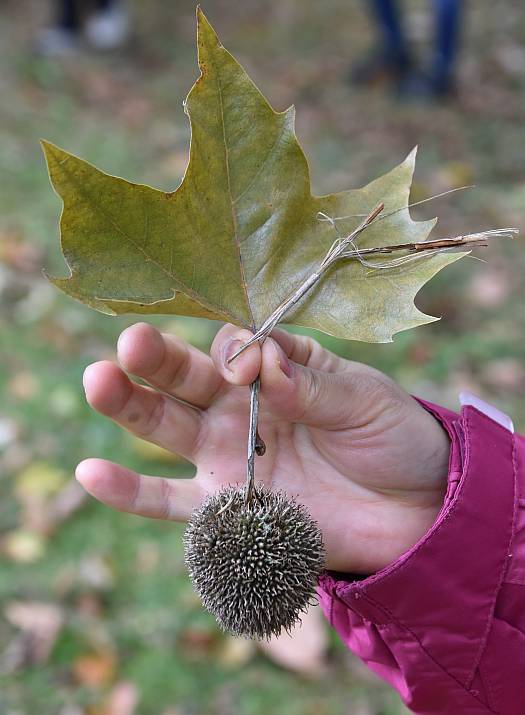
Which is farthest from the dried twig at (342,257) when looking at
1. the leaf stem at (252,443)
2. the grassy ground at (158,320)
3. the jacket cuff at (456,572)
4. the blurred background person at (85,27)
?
the blurred background person at (85,27)

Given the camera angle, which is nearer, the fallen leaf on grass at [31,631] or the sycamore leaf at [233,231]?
the sycamore leaf at [233,231]

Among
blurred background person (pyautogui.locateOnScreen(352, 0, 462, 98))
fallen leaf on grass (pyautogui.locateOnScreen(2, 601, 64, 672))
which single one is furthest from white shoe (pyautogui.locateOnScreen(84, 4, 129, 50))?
fallen leaf on grass (pyautogui.locateOnScreen(2, 601, 64, 672))

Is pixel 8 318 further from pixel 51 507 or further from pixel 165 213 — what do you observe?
pixel 165 213

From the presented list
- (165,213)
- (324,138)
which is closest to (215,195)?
(165,213)

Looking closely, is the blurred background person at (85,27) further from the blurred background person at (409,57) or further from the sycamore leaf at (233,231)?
the sycamore leaf at (233,231)

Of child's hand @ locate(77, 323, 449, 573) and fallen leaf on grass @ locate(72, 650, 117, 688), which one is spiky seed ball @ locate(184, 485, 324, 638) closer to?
child's hand @ locate(77, 323, 449, 573)

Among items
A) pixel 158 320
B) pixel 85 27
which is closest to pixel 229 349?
pixel 158 320
